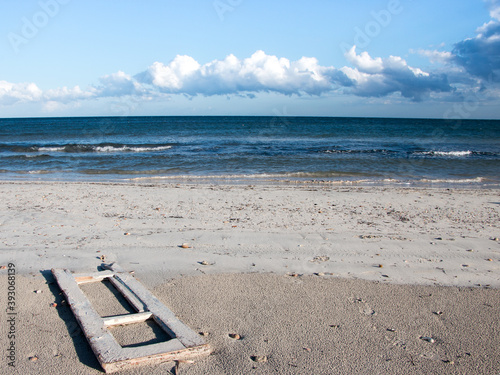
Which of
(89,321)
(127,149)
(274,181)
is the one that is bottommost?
(274,181)

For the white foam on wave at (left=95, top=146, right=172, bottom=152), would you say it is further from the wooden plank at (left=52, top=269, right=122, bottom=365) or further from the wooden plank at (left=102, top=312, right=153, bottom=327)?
the wooden plank at (left=102, top=312, right=153, bottom=327)

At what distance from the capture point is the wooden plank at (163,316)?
318 cm

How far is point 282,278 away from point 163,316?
5.33 feet

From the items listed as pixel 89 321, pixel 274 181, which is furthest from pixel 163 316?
pixel 274 181

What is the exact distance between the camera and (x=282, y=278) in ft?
15.2

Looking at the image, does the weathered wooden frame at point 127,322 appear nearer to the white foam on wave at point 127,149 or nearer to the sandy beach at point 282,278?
the sandy beach at point 282,278

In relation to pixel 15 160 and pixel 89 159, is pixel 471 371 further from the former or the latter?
pixel 15 160

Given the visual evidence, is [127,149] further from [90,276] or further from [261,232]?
[90,276]

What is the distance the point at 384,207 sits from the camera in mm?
9164

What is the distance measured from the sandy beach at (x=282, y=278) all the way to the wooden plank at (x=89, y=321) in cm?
11

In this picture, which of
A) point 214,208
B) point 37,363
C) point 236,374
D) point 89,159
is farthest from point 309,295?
point 89,159

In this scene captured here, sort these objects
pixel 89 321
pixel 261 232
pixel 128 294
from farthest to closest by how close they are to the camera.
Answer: pixel 261 232, pixel 128 294, pixel 89 321

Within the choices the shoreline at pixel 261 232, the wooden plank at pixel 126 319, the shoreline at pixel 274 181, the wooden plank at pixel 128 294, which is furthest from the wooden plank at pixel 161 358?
the shoreline at pixel 274 181

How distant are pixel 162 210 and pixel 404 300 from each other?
553 centimetres
